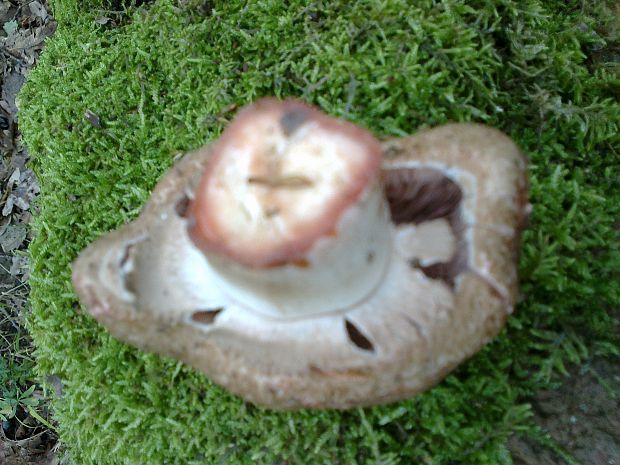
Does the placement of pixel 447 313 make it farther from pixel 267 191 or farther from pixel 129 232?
pixel 129 232

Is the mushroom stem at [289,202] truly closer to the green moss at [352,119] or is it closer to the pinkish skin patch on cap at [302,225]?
the pinkish skin patch on cap at [302,225]

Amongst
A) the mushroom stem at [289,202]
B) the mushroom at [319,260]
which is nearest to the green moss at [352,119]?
the mushroom at [319,260]

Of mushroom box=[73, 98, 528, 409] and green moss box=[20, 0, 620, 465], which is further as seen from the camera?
green moss box=[20, 0, 620, 465]

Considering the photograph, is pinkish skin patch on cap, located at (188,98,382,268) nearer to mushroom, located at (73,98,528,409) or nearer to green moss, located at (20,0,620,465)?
mushroom, located at (73,98,528,409)

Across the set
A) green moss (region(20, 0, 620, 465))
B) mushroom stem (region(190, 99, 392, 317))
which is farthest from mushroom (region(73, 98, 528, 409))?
green moss (region(20, 0, 620, 465))

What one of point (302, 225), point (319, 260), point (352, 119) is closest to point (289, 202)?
point (302, 225)

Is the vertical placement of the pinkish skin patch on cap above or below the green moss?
above
